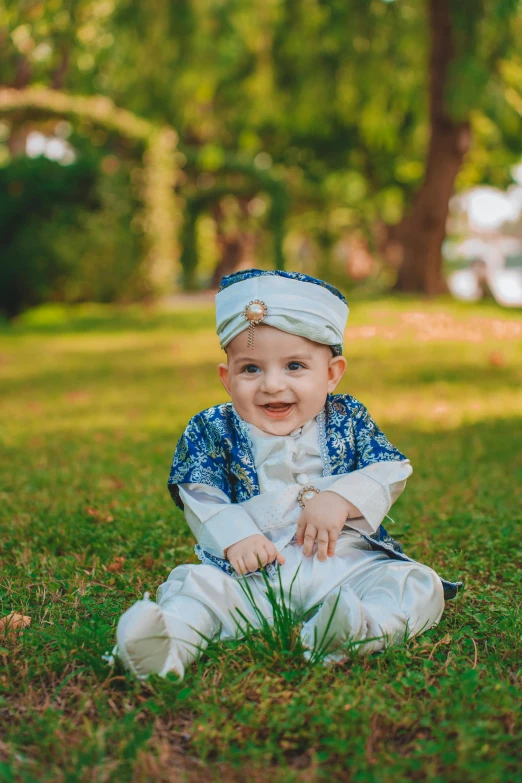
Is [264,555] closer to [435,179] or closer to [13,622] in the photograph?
[13,622]

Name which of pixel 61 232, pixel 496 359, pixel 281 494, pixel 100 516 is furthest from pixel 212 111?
pixel 281 494

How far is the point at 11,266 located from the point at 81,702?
13838 mm

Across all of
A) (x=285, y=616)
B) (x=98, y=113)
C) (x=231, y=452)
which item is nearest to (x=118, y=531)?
(x=231, y=452)

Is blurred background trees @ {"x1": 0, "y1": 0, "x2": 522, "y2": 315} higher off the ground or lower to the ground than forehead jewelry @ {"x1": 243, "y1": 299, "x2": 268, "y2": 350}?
higher

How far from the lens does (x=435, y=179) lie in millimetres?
15914

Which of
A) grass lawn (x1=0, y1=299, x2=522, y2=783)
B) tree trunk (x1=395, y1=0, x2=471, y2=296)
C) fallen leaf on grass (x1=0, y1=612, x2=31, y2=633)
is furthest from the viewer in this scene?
tree trunk (x1=395, y1=0, x2=471, y2=296)

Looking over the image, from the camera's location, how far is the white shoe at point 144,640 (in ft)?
6.73

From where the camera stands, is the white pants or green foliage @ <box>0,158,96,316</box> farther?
green foliage @ <box>0,158,96,316</box>

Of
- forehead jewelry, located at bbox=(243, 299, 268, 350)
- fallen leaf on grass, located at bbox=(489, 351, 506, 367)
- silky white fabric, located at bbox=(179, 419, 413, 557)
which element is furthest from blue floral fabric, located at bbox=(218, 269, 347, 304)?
fallen leaf on grass, located at bbox=(489, 351, 506, 367)

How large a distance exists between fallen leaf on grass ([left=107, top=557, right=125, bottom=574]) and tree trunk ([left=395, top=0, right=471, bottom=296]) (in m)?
13.6

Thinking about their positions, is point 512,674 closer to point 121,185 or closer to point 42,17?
point 121,185

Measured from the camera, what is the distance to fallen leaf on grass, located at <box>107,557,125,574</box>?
3021 millimetres

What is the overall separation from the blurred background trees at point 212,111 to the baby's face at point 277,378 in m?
11.4

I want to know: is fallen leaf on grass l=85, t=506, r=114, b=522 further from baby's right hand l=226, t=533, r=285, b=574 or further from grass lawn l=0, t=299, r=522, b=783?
baby's right hand l=226, t=533, r=285, b=574
